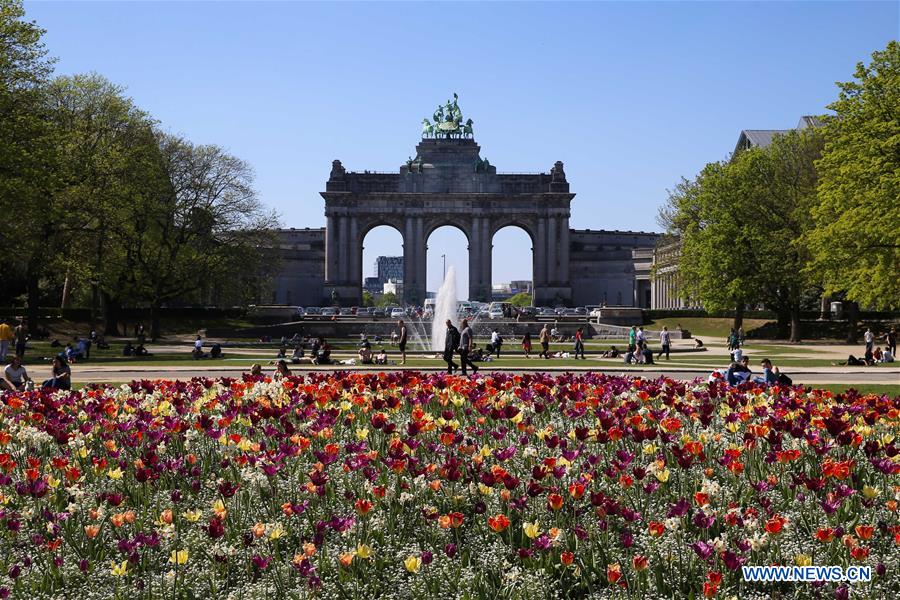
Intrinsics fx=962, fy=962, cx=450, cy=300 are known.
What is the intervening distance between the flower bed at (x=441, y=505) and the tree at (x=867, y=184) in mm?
31647

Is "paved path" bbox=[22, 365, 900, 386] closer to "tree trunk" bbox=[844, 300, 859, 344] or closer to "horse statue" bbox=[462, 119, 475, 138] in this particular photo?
"tree trunk" bbox=[844, 300, 859, 344]

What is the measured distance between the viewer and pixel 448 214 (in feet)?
443

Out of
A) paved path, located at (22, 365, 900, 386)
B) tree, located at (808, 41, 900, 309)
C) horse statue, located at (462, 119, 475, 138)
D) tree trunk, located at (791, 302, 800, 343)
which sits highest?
horse statue, located at (462, 119, 475, 138)

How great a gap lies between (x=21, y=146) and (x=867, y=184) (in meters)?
40.3

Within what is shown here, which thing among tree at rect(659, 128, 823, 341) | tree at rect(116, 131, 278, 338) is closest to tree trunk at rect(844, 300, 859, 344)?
tree at rect(659, 128, 823, 341)

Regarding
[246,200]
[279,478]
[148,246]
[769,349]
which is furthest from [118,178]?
[279,478]

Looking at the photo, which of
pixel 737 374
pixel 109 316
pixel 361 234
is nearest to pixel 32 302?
pixel 109 316

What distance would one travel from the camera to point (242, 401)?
15125mm

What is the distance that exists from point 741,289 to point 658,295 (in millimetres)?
65268

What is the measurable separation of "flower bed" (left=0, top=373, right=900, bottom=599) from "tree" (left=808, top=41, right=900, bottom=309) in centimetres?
3165

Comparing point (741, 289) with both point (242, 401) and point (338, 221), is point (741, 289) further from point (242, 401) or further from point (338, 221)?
point (338, 221)

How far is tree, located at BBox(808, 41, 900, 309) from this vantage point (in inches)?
1688

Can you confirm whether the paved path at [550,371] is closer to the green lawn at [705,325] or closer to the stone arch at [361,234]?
the green lawn at [705,325]

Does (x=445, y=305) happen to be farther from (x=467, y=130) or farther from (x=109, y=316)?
(x=467, y=130)
